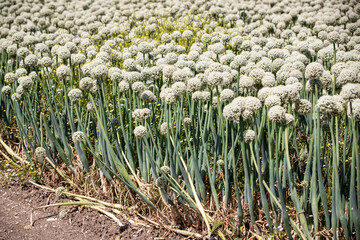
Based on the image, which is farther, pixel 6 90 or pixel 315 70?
pixel 6 90

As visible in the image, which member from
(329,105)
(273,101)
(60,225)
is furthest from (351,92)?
(60,225)

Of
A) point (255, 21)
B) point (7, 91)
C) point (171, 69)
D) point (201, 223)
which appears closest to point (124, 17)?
point (255, 21)

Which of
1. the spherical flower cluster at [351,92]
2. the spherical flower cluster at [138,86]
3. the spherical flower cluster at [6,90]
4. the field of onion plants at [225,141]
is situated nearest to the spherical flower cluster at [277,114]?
the field of onion plants at [225,141]

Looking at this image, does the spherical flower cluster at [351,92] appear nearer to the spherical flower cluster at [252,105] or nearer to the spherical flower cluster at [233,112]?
the spherical flower cluster at [252,105]

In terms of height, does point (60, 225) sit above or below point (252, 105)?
below

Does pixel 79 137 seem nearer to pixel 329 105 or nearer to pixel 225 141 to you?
pixel 225 141

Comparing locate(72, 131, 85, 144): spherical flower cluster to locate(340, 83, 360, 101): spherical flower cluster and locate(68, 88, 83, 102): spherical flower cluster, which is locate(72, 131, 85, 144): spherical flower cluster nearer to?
locate(68, 88, 83, 102): spherical flower cluster

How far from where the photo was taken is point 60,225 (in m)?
3.09

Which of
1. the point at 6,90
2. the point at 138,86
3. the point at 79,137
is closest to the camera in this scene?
the point at 138,86

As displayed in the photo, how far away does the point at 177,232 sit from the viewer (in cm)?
282

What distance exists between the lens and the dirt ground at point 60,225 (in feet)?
9.52

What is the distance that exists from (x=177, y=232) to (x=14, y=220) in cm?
167

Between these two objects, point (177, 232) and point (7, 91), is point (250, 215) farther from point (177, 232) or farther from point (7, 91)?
point (7, 91)

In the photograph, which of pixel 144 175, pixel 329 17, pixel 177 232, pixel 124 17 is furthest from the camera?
pixel 124 17
